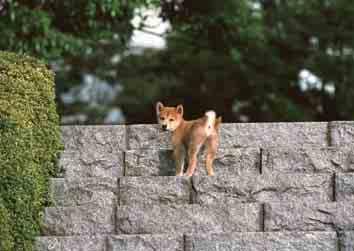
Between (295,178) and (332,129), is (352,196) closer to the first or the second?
(295,178)

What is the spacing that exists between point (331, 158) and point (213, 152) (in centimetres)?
126

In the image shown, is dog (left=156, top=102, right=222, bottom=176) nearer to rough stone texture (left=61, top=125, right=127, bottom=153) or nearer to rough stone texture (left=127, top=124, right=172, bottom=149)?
rough stone texture (left=127, top=124, right=172, bottom=149)

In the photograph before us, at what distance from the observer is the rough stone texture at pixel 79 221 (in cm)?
1109

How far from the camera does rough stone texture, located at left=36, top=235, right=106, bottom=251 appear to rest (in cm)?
1082

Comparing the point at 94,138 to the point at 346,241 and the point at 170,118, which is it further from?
the point at 346,241

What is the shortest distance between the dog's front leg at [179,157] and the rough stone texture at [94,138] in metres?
0.73

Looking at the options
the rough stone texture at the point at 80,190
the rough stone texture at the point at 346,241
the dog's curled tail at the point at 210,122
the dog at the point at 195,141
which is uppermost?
the dog's curled tail at the point at 210,122

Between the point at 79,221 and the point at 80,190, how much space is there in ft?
1.71

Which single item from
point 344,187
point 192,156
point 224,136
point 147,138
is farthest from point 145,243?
point 224,136

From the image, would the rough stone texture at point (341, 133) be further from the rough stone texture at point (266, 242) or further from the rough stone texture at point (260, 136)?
the rough stone texture at point (266, 242)

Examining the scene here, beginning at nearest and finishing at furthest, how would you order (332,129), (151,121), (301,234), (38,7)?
(301,234) → (332,129) → (38,7) → (151,121)

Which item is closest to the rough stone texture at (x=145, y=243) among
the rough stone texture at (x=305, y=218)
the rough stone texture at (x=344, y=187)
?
the rough stone texture at (x=305, y=218)

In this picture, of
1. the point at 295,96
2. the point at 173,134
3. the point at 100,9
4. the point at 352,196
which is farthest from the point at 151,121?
the point at 352,196

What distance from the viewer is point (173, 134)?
12.7 meters
